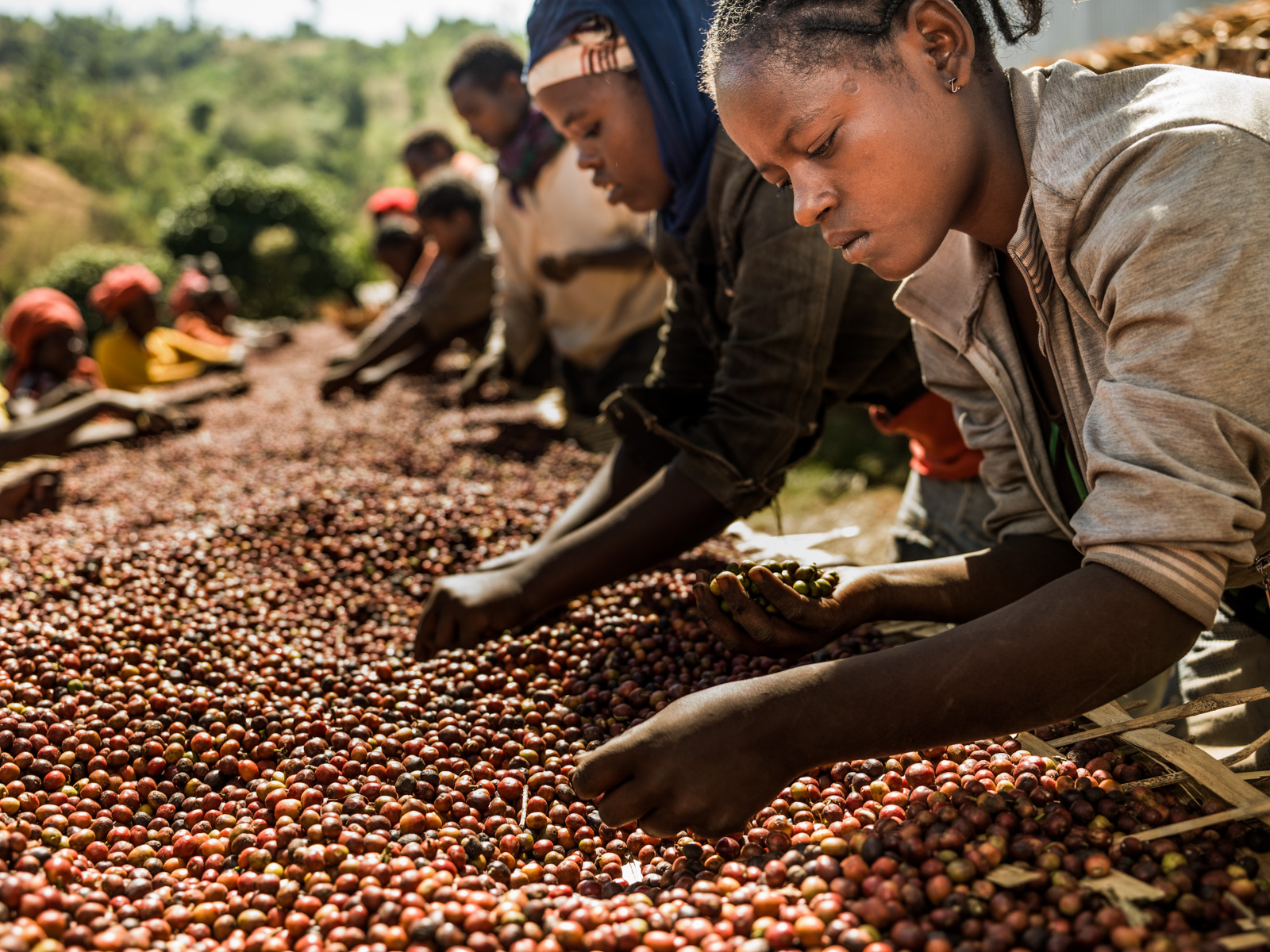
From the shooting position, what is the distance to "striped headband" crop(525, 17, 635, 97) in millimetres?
2279

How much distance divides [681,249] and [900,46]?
1.17 meters

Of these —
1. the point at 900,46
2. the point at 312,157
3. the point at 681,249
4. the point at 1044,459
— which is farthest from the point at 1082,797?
the point at 312,157

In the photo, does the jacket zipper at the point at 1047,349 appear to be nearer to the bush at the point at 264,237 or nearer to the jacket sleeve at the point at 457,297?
the jacket sleeve at the point at 457,297

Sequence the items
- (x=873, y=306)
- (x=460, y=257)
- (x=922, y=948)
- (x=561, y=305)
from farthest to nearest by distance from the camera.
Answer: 1. (x=460, y=257)
2. (x=561, y=305)
3. (x=873, y=306)
4. (x=922, y=948)

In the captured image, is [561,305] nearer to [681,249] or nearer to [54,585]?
[681,249]

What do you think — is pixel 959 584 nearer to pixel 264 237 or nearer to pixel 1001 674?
pixel 1001 674

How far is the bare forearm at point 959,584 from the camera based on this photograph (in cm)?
164

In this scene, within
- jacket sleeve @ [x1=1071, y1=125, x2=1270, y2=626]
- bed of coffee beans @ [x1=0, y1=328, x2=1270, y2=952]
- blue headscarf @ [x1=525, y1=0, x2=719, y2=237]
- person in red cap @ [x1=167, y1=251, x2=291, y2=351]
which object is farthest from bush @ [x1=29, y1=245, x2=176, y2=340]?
jacket sleeve @ [x1=1071, y1=125, x2=1270, y2=626]

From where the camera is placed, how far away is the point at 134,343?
7.88 meters

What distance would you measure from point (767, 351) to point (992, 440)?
56 centimetres

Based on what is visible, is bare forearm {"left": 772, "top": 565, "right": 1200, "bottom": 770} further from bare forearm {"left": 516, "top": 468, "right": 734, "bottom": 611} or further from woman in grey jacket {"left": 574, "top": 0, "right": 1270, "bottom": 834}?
bare forearm {"left": 516, "top": 468, "right": 734, "bottom": 611}

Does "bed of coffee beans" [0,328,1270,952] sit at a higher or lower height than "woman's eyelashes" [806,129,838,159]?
lower

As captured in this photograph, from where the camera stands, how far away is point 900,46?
51.5 inches

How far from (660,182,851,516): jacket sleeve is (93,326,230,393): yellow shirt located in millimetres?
6923
